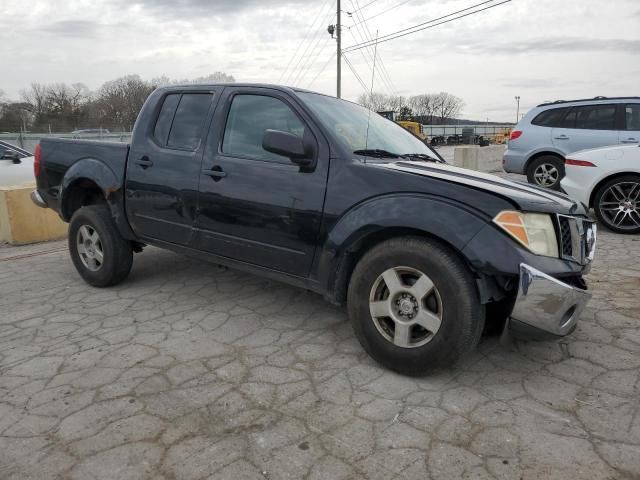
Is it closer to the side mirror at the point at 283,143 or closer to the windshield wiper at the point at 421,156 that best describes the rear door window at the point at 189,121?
the side mirror at the point at 283,143

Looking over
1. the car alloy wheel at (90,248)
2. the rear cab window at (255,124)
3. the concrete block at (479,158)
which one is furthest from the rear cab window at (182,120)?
the concrete block at (479,158)

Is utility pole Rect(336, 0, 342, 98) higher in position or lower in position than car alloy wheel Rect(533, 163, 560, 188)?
higher

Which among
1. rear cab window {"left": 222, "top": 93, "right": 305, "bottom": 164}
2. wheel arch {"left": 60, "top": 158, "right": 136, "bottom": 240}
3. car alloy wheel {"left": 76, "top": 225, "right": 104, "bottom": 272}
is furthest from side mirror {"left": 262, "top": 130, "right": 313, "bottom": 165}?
car alloy wheel {"left": 76, "top": 225, "right": 104, "bottom": 272}

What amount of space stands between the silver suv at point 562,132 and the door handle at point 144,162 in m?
6.67

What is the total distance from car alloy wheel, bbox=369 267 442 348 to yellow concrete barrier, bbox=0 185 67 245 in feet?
18.8

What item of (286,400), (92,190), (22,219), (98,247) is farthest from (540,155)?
(22,219)

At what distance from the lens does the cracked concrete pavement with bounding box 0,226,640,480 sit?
84.4 inches

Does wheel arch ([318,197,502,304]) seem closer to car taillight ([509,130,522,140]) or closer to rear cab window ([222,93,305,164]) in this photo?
rear cab window ([222,93,305,164])

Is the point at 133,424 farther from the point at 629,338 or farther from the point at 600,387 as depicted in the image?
the point at 629,338

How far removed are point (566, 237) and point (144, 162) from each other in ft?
10.2

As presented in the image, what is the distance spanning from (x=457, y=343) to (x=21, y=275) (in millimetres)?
4563

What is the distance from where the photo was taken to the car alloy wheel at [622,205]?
20.5 ft

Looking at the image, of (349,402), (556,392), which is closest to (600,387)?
(556,392)

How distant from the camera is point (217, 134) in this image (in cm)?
363
